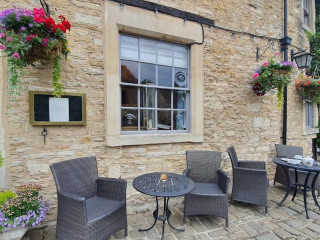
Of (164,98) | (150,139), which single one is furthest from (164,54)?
(150,139)

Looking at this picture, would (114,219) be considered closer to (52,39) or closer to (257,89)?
(52,39)

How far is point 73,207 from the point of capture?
1.77 m

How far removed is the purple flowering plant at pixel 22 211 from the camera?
1.79m

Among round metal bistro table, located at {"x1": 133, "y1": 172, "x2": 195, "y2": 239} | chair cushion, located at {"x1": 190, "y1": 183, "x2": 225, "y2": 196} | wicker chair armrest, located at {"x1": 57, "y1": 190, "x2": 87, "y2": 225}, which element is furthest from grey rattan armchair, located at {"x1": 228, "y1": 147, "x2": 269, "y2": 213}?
wicker chair armrest, located at {"x1": 57, "y1": 190, "x2": 87, "y2": 225}

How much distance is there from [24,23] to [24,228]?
2153 millimetres

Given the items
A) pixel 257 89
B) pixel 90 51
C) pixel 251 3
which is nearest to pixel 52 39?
pixel 90 51

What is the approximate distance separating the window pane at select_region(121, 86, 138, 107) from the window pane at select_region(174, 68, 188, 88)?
81 centimetres

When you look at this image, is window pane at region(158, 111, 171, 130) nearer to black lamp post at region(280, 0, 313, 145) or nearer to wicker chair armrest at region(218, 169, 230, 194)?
wicker chair armrest at region(218, 169, 230, 194)

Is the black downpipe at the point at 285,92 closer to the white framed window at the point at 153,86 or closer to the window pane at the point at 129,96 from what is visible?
the white framed window at the point at 153,86

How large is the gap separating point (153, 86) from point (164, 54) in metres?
0.64

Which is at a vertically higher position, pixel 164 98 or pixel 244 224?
pixel 164 98

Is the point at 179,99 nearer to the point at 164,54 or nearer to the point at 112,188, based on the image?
the point at 164,54

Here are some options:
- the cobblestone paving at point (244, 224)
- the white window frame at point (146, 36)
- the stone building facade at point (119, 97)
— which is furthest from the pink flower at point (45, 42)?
the cobblestone paving at point (244, 224)

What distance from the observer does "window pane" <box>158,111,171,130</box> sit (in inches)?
127
